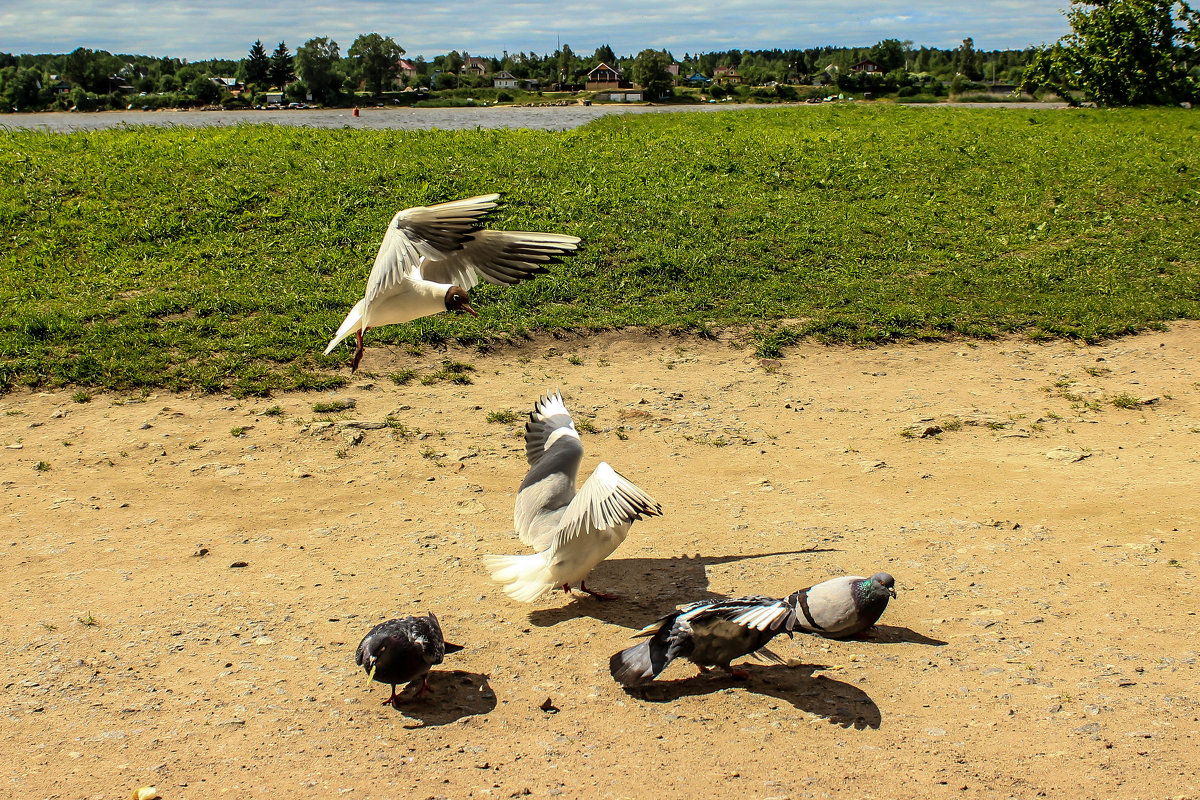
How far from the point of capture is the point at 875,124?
19734 millimetres

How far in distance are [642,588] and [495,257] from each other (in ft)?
6.47

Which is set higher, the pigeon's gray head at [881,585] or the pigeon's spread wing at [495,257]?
the pigeon's spread wing at [495,257]

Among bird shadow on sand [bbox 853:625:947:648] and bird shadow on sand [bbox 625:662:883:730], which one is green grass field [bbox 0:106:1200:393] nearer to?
bird shadow on sand [bbox 853:625:947:648]

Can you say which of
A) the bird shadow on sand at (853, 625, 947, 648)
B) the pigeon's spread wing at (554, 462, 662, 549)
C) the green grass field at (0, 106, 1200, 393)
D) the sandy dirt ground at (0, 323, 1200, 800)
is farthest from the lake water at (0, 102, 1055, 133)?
the bird shadow on sand at (853, 625, 947, 648)

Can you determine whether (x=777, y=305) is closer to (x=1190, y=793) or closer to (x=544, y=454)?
(x=544, y=454)

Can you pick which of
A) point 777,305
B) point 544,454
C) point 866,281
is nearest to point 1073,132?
point 866,281

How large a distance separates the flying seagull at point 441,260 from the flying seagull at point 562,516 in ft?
3.04

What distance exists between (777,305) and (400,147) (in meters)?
8.36

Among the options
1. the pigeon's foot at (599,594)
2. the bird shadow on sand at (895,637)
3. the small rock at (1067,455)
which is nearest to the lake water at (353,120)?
the small rock at (1067,455)

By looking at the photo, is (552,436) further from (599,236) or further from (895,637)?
(599,236)

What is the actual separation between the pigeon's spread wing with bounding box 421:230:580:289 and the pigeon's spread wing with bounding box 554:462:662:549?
1.35m

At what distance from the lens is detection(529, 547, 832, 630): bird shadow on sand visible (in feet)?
15.7

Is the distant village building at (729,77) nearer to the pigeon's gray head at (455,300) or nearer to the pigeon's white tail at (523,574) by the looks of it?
the pigeon's gray head at (455,300)

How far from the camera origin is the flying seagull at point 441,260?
4621 mm
